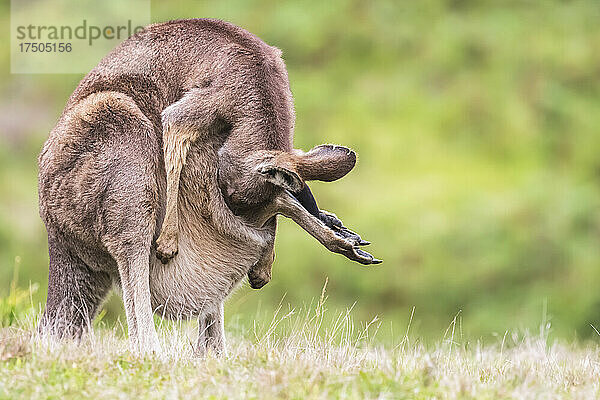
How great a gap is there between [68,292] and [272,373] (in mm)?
1974

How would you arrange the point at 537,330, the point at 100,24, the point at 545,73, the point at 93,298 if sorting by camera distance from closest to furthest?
the point at 93,298
the point at 537,330
the point at 100,24
the point at 545,73

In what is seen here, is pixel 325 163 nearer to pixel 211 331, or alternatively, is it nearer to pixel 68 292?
pixel 211 331

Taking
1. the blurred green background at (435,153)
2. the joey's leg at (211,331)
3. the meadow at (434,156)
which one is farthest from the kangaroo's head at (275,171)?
the blurred green background at (435,153)

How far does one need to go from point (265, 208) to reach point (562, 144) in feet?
37.6

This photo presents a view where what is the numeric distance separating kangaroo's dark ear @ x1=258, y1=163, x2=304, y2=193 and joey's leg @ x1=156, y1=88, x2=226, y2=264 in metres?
0.48

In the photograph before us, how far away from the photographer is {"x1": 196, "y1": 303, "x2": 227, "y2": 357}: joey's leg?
239 inches

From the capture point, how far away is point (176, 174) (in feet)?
18.1

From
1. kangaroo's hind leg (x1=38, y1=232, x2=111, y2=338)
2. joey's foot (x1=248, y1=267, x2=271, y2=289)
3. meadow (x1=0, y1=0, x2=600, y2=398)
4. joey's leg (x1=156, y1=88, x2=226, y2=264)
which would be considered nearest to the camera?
joey's leg (x1=156, y1=88, x2=226, y2=264)

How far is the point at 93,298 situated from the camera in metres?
6.04

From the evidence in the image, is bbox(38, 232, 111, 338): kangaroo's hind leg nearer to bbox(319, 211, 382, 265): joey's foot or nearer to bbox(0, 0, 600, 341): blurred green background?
bbox(319, 211, 382, 265): joey's foot

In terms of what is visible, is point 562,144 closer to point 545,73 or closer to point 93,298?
point 545,73

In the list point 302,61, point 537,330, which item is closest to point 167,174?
point 537,330

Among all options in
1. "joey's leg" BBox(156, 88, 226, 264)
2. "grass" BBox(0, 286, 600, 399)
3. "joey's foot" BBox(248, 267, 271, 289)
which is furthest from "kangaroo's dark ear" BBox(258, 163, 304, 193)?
"grass" BBox(0, 286, 600, 399)

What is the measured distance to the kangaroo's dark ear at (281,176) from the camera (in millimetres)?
5363
